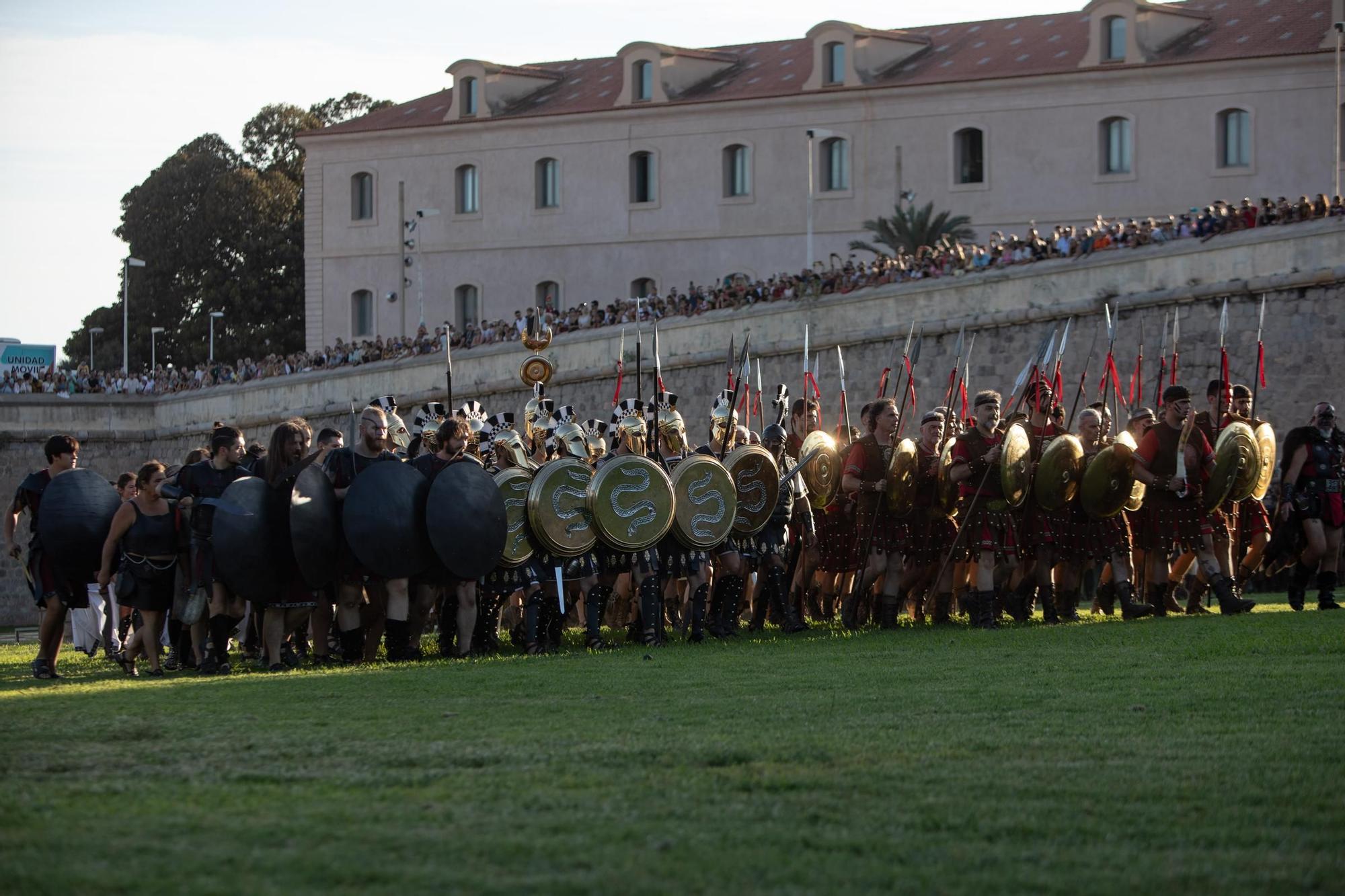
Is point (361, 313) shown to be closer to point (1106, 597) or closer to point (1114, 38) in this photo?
point (1114, 38)

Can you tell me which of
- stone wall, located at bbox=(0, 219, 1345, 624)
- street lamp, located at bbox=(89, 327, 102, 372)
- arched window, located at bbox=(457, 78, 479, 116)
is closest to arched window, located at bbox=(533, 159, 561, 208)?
arched window, located at bbox=(457, 78, 479, 116)

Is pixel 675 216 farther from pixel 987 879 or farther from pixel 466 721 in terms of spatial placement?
pixel 987 879

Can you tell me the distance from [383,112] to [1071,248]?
3074 centimetres

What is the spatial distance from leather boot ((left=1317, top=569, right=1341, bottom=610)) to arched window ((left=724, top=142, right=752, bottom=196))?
34822mm

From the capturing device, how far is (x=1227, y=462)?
13.7 m

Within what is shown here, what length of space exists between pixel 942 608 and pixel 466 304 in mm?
39729

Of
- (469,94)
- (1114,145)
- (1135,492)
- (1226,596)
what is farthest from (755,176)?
(1226,596)

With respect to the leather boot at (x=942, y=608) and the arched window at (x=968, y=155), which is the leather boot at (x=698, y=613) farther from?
the arched window at (x=968, y=155)

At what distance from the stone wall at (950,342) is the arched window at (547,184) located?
1092 centimetres

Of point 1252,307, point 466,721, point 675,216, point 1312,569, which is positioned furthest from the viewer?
point 675,216

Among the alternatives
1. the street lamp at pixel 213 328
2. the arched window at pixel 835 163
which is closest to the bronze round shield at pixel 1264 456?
the arched window at pixel 835 163

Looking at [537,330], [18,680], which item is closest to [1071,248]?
[537,330]

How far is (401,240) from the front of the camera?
5050 cm

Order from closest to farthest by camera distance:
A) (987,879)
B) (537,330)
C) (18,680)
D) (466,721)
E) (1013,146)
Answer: (987,879) < (466,721) < (18,680) < (537,330) < (1013,146)
